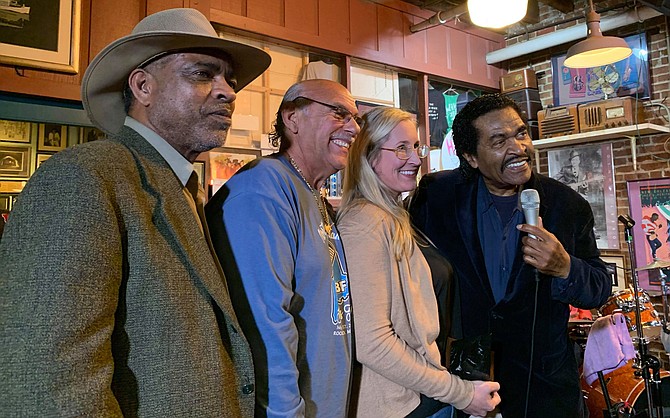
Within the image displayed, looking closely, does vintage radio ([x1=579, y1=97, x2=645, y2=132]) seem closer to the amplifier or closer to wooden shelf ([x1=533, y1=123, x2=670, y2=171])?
wooden shelf ([x1=533, y1=123, x2=670, y2=171])

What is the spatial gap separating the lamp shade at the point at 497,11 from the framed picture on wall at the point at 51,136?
259 centimetres

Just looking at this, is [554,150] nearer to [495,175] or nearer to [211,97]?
[495,175]

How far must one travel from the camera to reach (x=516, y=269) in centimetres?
161

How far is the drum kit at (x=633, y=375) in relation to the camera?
2.90 meters

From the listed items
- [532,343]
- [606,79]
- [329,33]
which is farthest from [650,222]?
[532,343]

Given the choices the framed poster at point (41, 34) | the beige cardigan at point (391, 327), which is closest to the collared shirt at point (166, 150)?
the beige cardigan at point (391, 327)

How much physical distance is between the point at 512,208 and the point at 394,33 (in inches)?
111

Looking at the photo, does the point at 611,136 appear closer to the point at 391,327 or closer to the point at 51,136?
the point at 391,327

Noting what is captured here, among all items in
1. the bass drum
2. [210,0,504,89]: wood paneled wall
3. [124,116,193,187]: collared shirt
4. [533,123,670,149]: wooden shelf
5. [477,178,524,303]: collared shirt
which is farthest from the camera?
[533,123,670,149]: wooden shelf

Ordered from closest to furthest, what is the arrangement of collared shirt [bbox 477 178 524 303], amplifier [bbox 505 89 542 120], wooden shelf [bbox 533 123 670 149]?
collared shirt [bbox 477 178 524 303], wooden shelf [bbox 533 123 670 149], amplifier [bbox 505 89 542 120]

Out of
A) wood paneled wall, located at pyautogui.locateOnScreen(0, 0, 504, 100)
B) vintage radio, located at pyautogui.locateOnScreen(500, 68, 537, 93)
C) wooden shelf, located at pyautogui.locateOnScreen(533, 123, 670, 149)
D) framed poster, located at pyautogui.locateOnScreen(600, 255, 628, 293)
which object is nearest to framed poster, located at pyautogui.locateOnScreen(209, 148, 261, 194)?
wood paneled wall, located at pyautogui.locateOnScreen(0, 0, 504, 100)

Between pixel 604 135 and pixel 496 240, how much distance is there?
3038 millimetres

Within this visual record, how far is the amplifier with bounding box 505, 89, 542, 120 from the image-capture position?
4.72 m

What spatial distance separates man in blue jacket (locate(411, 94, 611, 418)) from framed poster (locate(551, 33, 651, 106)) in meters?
3.16
